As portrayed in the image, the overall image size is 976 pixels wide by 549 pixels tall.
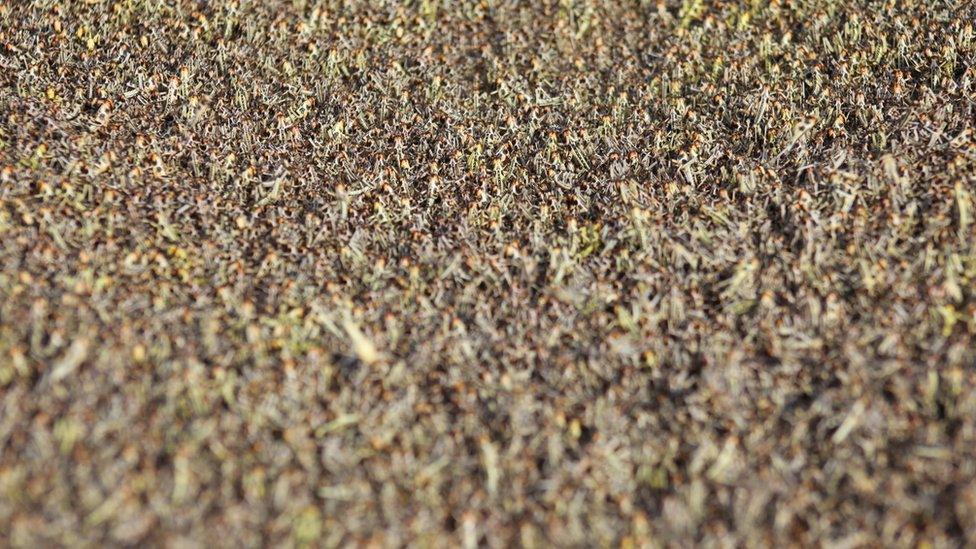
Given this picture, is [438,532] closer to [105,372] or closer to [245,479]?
[245,479]

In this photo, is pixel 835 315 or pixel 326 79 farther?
pixel 326 79

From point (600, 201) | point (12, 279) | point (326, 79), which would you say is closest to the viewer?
point (12, 279)

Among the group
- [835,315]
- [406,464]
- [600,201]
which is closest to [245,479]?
[406,464]

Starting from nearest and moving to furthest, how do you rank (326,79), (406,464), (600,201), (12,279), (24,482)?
(24,482) → (406,464) → (12,279) → (600,201) → (326,79)

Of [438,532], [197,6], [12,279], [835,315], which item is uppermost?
A: [197,6]

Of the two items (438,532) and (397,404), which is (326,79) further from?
(438,532)

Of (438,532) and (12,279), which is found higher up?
(12,279)
